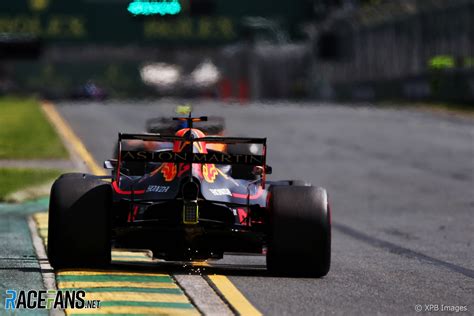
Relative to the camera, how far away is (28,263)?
12.1m

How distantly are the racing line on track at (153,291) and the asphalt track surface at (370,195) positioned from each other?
0.68 ft

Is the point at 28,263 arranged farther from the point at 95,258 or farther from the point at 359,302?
the point at 359,302

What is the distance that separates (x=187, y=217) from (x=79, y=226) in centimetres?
94

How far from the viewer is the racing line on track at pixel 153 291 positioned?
9.48m

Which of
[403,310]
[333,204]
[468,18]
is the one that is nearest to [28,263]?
[403,310]

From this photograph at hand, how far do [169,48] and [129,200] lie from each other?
108 metres

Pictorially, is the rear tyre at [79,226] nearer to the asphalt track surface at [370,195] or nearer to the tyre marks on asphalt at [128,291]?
the tyre marks on asphalt at [128,291]

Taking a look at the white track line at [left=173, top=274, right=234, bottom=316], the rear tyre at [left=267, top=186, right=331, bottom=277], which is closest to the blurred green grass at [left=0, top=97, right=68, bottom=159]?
the rear tyre at [left=267, top=186, right=331, bottom=277]

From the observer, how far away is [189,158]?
38.5ft

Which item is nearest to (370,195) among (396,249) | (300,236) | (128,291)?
(396,249)

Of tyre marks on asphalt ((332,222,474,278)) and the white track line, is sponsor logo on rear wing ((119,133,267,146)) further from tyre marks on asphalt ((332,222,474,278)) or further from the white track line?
tyre marks on asphalt ((332,222,474,278))

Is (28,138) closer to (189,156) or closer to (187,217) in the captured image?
(189,156)

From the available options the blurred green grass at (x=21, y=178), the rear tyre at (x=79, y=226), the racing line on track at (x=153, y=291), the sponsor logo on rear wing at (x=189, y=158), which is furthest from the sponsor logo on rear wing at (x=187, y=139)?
the blurred green grass at (x=21, y=178)

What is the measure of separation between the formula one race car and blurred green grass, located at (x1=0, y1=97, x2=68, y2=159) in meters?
17.4
